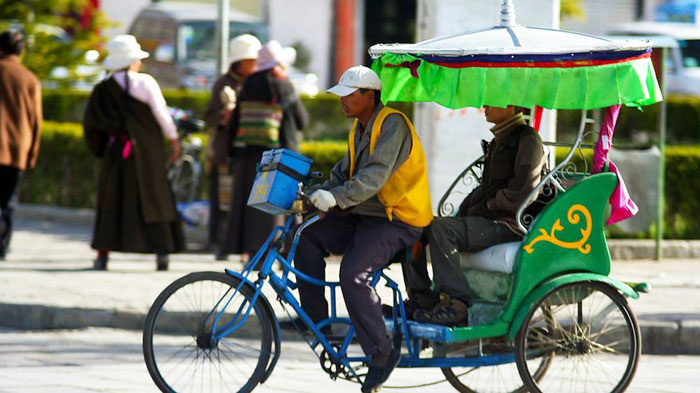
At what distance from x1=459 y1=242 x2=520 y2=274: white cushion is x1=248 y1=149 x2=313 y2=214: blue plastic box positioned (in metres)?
0.84

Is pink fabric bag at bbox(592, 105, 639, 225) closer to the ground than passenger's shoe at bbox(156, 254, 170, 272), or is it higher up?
higher up

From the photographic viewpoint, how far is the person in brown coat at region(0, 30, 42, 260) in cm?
1130

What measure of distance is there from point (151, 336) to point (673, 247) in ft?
22.5

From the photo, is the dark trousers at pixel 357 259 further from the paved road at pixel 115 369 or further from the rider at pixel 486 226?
the paved road at pixel 115 369

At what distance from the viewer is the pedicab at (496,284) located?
607 centimetres

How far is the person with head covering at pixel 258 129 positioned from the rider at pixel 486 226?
3.93 m

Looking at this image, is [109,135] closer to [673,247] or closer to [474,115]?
[474,115]

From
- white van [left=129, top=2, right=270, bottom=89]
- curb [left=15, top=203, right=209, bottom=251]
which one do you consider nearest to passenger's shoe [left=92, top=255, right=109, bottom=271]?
curb [left=15, top=203, right=209, bottom=251]

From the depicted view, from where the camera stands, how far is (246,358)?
617cm

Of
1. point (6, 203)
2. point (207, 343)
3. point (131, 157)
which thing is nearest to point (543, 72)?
point (207, 343)

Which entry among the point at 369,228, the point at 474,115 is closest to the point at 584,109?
the point at 369,228

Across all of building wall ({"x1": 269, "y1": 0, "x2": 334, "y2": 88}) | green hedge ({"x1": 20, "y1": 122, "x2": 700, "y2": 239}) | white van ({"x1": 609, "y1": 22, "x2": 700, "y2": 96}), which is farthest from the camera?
building wall ({"x1": 269, "y1": 0, "x2": 334, "y2": 88})

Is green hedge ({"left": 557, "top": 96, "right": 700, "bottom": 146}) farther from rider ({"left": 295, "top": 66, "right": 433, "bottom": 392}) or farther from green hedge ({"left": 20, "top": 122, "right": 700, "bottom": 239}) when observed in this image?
rider ({"left": 295, "top": 66, "right": 433, "bottom": 392})

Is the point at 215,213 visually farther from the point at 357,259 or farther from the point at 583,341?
the point at 583,341
